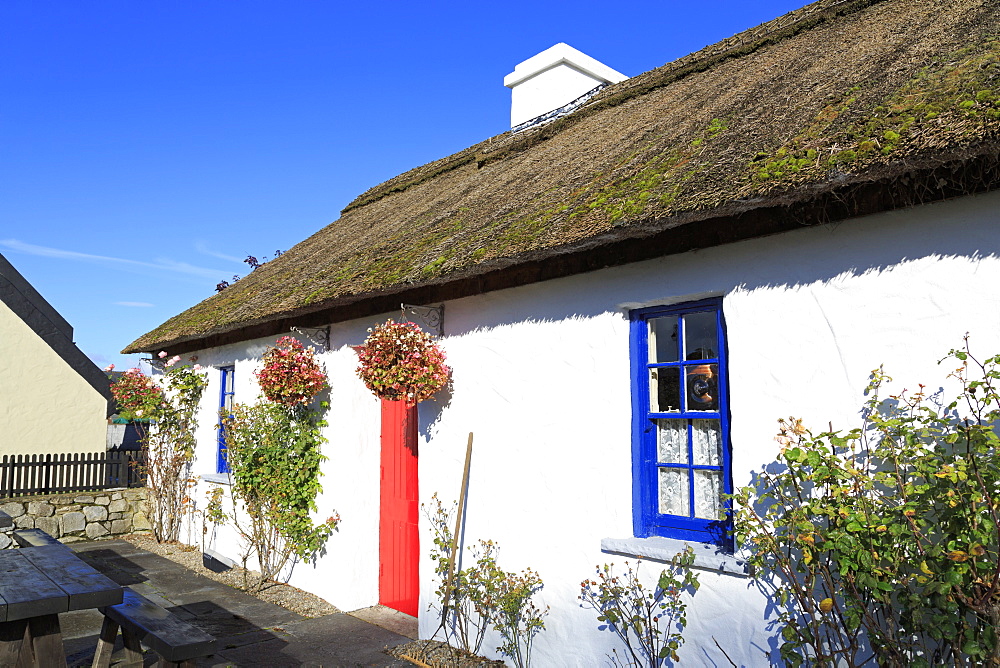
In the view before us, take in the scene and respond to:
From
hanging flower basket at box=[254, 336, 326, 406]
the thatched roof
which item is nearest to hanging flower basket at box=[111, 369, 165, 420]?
the thatched roof

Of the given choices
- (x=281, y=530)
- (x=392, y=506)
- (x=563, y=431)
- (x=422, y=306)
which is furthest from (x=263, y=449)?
(x=563, y=431)

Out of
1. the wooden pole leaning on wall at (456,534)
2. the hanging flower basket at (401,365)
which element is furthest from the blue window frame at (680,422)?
the hanging flower basket at (401,365)

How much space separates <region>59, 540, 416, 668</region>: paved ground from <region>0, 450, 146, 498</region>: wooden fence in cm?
346

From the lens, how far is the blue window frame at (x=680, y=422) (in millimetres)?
4133

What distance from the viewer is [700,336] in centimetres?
432

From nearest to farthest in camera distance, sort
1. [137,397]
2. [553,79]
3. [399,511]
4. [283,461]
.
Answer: [399,511] → [283,461] → [553,79] → [137,397]

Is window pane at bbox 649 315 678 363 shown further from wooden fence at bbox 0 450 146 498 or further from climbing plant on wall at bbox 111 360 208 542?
wooden fence at bbox 0 450 146 498

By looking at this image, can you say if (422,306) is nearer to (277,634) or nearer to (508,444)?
(508,444)

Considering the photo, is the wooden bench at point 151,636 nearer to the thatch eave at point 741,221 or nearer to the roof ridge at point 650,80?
the thatch eave at point 741,221

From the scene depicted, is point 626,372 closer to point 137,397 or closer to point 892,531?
point 892,531

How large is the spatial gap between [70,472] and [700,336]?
10.4 metres

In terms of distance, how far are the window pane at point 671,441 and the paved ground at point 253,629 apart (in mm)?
2490

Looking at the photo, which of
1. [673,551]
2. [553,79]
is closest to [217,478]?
[673,551]

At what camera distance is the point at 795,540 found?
11.0ft
